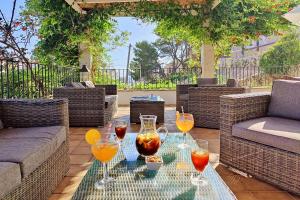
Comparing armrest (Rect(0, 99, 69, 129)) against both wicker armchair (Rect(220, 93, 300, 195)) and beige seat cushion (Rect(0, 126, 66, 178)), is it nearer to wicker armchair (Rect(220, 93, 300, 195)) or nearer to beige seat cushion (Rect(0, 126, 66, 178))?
Result: beige seat cushion (Rect(0, 126, 66, 178))

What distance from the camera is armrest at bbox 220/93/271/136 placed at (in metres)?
2.60

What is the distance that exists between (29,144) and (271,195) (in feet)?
5.53

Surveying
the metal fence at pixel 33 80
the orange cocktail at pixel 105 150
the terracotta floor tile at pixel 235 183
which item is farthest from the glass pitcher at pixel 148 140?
A: the metal fence at pixel 33 80

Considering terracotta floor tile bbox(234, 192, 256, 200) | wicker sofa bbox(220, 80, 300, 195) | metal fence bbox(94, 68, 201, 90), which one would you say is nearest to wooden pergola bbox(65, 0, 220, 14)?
metal fence bbox(94, 68, 201, 90)

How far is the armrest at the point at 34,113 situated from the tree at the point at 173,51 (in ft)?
37.2

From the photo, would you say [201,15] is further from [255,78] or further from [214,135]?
[214,135]

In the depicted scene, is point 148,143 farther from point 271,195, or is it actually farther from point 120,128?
point 271,195

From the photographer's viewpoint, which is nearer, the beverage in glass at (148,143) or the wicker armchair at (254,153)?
the beverage in glass at (148,143)

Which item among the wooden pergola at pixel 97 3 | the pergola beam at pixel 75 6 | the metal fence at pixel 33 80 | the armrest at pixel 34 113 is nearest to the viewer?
the armrest at pixel 34 113

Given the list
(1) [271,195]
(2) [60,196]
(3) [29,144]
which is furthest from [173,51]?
(3) [29,144]

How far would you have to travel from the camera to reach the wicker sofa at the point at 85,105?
15.1 ft

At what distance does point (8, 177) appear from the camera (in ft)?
4.84

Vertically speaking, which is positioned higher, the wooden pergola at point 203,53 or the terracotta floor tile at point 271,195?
the wooden pergola at point 203,53

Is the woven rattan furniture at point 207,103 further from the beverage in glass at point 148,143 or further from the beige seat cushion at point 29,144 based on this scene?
the beverage in glass at point 148,143
